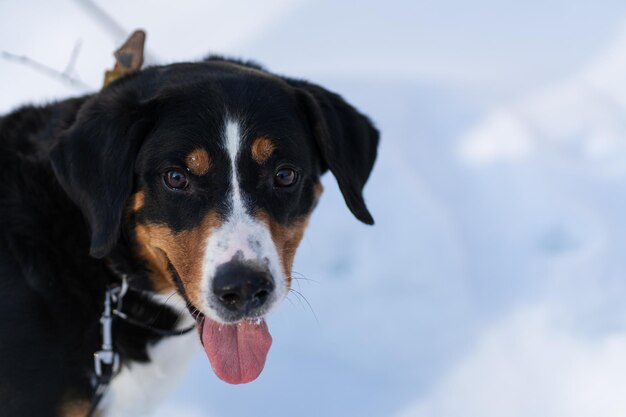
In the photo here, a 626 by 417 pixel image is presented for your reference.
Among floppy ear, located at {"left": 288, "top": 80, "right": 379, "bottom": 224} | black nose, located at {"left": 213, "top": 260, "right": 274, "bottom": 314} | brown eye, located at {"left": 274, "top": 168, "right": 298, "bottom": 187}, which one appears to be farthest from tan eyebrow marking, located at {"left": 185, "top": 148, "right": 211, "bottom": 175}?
floppy ear, located at {"left": 288, "top": 80, "right": 379, "bottom": 224}

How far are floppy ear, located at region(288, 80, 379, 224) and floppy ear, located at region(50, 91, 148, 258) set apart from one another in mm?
736

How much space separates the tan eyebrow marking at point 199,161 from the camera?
284 centimetres

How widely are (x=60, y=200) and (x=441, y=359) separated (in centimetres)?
237

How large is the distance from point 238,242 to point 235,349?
57 cm

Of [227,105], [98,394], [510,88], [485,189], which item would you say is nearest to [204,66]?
[227,105]

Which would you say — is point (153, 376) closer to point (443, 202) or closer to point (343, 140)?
point (343, 140)

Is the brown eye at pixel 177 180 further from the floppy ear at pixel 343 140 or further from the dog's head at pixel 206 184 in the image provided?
the floppy ear at pixel 343 140

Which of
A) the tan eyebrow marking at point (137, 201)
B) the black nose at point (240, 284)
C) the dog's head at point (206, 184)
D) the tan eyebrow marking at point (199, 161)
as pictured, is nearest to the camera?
the black nose at point (240, 284)

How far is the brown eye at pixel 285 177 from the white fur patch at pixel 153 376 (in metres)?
0.71

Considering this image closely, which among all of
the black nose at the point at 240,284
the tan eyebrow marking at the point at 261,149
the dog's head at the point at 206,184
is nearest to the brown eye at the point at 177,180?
the dog's head at the point at 206,184

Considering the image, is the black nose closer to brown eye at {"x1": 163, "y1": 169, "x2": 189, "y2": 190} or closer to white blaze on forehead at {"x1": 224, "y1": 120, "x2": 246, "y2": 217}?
white blaze on forehead at {"x1": 224, "y1": 120, "x2": 246, "y2": 217}

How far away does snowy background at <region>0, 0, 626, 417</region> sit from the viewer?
4219 millimetres

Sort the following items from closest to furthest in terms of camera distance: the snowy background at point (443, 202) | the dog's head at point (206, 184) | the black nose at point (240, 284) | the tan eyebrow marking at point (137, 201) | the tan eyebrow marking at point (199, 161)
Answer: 1. the black nose at point (240, 284)
2. the dog's head at point (206, 184)
3. the tan eyebrow marking at point (199, 161)
4. the tan eyebrow marking at point (137, 201)
5. the snowy background at point (443, 202)

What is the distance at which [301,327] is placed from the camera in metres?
4.58
